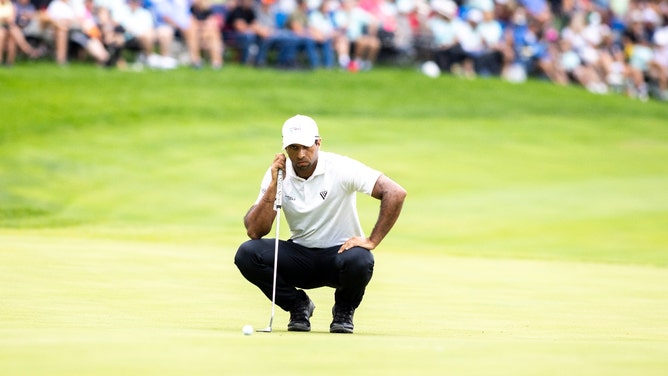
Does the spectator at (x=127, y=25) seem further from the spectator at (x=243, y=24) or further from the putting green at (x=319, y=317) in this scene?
the putting green at (x=319, y=317)

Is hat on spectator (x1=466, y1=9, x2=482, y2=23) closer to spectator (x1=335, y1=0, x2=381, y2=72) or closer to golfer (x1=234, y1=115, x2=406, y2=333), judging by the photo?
spectator (x1=335, y1=0, x2=381, y2=72)

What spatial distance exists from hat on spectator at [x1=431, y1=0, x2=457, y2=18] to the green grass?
1.80 metres

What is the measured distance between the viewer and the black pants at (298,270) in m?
8.23

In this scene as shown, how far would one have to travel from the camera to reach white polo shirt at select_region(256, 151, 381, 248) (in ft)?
26.8

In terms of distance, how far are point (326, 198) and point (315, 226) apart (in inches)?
10.7

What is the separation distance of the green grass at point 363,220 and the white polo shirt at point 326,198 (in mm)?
705

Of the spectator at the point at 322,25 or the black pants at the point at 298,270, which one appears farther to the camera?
the spectator at the point at 322,25

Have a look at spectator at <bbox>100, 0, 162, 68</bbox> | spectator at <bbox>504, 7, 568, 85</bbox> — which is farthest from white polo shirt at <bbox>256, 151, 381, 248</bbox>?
spectator at <bbox>504, 7, 568, 85</bbox>

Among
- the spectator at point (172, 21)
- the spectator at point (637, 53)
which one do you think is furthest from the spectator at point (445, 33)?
the spectator at point (172, 21)

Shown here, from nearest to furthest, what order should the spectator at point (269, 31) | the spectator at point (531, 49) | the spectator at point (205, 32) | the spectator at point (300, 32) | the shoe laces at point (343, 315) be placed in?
the shoe laces at point (343, 315) → the spectator at point (205, 32) → the spectator at point (269, 31) → the spectator at point (300, 32) → the spectator at point (531, 49)

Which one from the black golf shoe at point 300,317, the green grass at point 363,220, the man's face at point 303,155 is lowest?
the green grass at point 363,220

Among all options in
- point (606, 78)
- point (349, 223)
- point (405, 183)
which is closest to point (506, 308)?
point (349, 223)

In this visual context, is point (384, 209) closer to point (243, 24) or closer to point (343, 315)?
point (343, 315)

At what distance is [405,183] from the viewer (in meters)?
23.7
